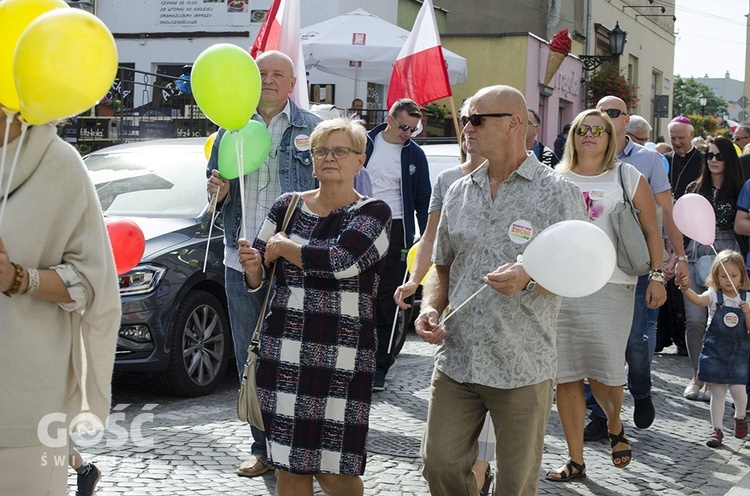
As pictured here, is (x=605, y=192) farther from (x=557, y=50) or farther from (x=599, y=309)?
(x=557, y=50)

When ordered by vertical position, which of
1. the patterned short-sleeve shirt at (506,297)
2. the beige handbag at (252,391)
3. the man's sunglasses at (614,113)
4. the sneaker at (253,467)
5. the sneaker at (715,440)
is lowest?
the sneaker at (715,440)

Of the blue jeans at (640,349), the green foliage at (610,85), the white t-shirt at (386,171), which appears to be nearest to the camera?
the blue jeans at (640,349)

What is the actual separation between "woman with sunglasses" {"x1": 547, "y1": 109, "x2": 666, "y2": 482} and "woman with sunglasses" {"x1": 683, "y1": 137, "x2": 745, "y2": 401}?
3.00 meters

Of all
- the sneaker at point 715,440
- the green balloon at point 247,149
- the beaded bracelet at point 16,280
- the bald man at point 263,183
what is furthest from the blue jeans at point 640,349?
the beaded bracelet at point 16,280

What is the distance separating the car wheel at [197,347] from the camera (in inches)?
301

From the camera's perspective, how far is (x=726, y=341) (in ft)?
25.3

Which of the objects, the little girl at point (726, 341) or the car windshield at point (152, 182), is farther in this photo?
the car windshield at point (152, 182)

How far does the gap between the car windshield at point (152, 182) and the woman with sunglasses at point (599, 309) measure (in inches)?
126

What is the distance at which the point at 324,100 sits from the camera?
22109mm

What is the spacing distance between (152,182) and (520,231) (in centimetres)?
491

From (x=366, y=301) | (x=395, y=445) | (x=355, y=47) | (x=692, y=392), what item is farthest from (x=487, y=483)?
(x=355, y=47)

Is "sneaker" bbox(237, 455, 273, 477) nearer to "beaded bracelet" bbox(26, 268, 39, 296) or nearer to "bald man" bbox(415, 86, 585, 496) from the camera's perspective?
"bald man" bbox(415, 86, 585, 496)

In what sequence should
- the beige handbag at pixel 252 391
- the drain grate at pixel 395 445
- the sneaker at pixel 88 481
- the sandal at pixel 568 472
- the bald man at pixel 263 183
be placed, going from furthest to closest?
the drain grate at pixel 395 445 < the sandal at pixel 568 472 < the bald man at pixel 263 183 < the sneaker at pixel 88 481 < the beige handbag at pixel 252 391

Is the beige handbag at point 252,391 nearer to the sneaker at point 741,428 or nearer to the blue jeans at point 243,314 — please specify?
the blue jeans at point 243,314
